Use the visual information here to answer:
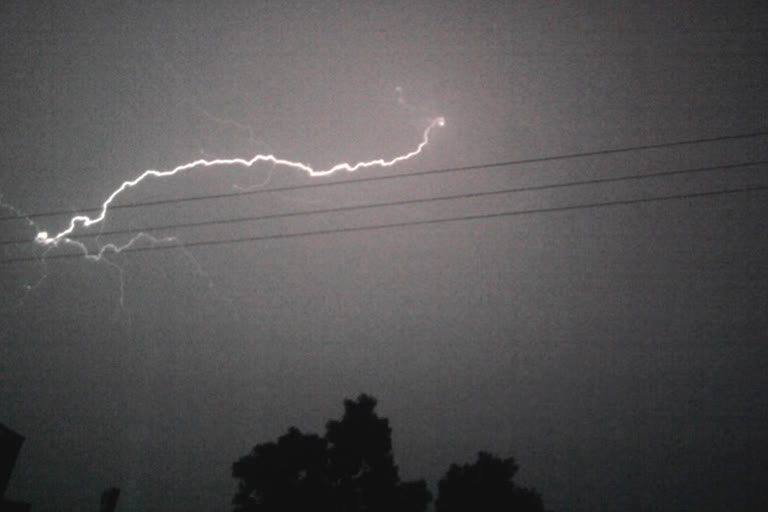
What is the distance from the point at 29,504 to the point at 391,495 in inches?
485

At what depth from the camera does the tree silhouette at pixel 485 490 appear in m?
11.2

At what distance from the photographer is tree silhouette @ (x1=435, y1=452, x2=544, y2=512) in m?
11.2

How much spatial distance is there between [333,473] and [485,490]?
151 inches

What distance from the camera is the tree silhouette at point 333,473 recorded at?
1061cm

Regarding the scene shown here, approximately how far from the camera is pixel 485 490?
11312 millimetres

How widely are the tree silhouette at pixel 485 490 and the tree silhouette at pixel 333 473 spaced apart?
2.44 ft

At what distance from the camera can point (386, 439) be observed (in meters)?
12.2

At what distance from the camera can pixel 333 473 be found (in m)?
11.6

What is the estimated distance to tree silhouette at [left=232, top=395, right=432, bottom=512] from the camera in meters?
10.6

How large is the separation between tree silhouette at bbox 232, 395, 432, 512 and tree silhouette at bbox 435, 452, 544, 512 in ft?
2.44

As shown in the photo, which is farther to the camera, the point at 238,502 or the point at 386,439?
the point at 386,439

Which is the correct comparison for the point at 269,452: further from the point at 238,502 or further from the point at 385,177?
the point at 385,177

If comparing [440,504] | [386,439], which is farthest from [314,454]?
[440,504]

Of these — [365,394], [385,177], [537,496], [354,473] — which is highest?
[385,177]
